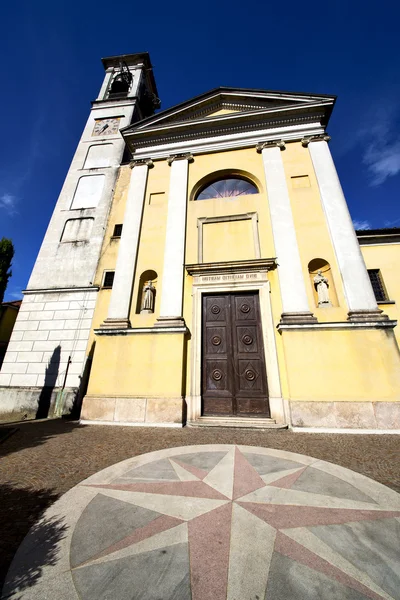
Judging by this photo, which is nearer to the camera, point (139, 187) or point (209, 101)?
point (139, 187)

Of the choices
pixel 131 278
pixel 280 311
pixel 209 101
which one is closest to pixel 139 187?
pixel 131 278

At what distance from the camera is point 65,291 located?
1041cm

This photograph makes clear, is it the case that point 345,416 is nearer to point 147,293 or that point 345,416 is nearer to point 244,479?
point 244,479

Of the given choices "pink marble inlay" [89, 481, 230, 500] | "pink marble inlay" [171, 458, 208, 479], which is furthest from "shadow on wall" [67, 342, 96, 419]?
"pink marble inlay" [89, 481, 230, 500]

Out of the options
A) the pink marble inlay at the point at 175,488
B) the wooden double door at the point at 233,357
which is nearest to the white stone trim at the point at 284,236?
the wooden double door at the point at 233,357

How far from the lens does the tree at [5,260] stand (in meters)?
10.0

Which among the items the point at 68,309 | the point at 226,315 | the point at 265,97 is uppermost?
the point at 265,97

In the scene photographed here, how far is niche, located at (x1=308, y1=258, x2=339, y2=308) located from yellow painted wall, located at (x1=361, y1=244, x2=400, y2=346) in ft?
14.0

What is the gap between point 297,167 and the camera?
9.56 m

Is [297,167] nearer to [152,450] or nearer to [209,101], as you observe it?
[209,101]

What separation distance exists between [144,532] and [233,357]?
5.42 meters

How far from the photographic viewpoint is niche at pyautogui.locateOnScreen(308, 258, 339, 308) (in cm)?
749

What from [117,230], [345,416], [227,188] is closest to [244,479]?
[345,416]

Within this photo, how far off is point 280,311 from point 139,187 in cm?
761
